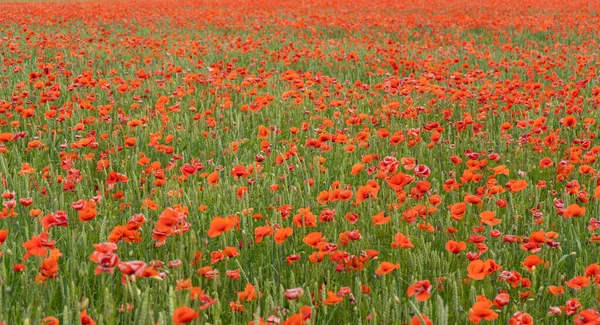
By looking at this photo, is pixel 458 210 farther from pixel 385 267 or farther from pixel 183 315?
pixel 183 315

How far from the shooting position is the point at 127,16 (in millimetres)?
13938

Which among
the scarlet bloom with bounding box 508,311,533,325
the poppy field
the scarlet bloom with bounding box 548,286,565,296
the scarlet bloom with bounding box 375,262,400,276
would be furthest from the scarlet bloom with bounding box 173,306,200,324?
the scarlet bloom with bounding box 548,286,565,296

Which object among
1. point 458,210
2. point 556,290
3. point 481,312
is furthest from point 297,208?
point 481,312

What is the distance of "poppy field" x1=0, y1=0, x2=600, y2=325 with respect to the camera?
5.93 feet

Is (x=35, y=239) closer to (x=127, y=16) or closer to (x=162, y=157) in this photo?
(x=162, y=157)

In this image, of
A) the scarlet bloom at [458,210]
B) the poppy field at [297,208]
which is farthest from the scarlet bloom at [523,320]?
the scarlet bloom at [458,210]

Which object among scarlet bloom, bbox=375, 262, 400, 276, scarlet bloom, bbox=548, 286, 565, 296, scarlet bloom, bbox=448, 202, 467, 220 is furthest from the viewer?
scarlet bloom, bbox=448, 202, 467, 220

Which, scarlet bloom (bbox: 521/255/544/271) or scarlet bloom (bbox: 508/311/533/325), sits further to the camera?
scarlet bloom (bbox: 521/255/544/271)

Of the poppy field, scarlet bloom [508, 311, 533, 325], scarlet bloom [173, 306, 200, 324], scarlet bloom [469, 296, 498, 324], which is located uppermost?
scarlet bloom [173, 306, 200, 324]

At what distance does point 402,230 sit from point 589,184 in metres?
1.12

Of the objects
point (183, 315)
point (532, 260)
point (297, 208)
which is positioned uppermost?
point (183, 315)

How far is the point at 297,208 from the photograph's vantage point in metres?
2.80

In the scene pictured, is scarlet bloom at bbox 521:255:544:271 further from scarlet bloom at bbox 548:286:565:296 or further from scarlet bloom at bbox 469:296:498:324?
scarlet bloom at bbox 469:296:498:324

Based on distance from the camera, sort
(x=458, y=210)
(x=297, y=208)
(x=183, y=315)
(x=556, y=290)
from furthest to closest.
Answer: (x=297, y=208) → (x=458, y=210) → (x=556, y=290) → (x=183, y=315)
